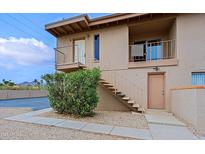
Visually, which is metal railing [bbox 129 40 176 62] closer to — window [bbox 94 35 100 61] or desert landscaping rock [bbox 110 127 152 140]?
window [bbox 94 35 100 61]

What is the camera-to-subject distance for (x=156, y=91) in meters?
9.62

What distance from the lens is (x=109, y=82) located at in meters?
10.3

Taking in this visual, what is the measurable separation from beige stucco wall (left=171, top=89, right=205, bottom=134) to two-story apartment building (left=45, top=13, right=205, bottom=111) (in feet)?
6.21

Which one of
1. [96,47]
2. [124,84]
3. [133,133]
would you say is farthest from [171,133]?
[96,47]

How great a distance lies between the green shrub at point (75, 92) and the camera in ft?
24.5

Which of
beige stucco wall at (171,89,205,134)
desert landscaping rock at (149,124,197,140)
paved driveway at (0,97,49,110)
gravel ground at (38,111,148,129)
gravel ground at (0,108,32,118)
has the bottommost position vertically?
paved driveway at (0,97,49,110)

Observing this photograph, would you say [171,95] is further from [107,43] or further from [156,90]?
[107,43]

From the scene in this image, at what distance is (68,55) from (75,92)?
16.2ft

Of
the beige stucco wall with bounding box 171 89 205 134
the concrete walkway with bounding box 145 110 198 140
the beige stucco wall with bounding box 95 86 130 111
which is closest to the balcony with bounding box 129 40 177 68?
the beige stucco wall with bounding box 95 86 130 111

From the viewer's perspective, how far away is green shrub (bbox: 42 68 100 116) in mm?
7465

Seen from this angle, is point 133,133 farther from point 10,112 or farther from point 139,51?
point 10,112

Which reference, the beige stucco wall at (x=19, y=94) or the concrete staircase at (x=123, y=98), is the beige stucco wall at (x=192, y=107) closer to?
the concrete staircase at (x=123, y=98)

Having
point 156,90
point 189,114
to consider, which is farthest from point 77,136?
point 156,90
